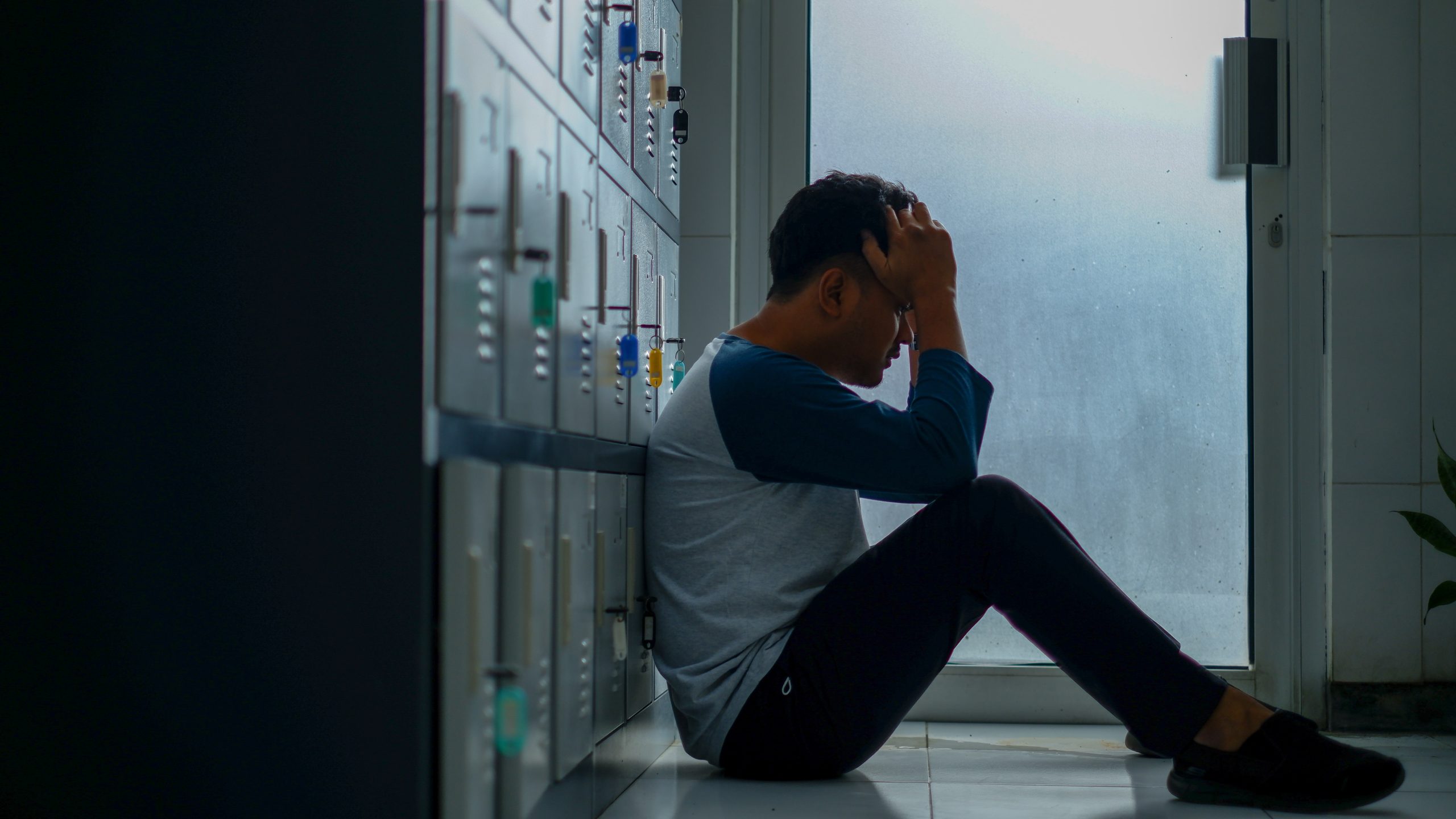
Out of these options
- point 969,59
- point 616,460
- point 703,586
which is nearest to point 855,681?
point 703,586

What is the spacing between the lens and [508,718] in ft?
3.09

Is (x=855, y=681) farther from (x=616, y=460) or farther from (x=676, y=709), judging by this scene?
(x=616, y=460)

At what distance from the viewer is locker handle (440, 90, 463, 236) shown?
867 mm

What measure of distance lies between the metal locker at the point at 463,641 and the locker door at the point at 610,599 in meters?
0.43

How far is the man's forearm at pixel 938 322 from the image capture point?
61.3 inches

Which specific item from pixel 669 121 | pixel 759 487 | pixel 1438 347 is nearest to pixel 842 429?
pixel 759 487

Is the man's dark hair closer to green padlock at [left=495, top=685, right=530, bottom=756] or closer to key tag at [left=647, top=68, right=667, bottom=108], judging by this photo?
key tag at [left=647, top=68, right=667, bottom=108]

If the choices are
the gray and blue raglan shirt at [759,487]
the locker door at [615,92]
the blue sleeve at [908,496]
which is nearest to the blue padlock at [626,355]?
the gray and blue raglan shirt at [759,487]

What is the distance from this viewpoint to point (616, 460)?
1.47 meters

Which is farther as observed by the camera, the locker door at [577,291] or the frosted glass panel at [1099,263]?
the frosted glass panel at [1099,263]

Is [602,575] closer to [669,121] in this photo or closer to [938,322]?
[938,322]

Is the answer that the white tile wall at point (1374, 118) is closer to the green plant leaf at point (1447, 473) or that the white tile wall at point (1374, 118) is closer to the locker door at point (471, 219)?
the green plant leaf at point (1447, 473)

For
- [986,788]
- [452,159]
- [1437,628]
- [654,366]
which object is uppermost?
[452,159]

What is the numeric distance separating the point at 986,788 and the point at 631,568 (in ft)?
1.84
